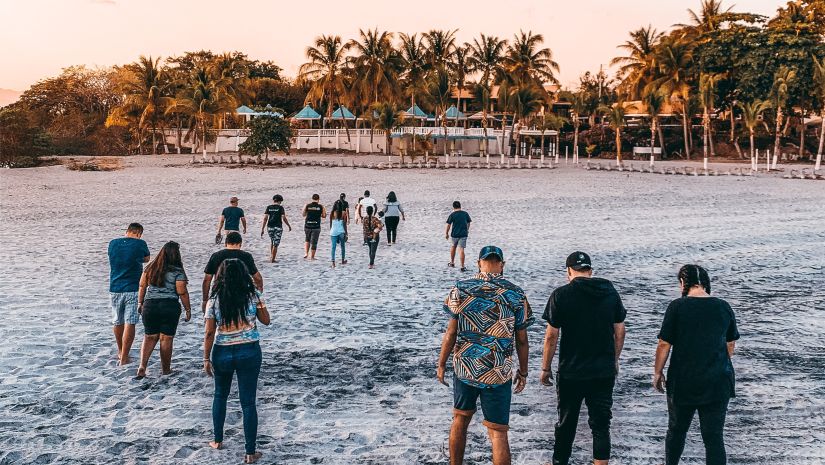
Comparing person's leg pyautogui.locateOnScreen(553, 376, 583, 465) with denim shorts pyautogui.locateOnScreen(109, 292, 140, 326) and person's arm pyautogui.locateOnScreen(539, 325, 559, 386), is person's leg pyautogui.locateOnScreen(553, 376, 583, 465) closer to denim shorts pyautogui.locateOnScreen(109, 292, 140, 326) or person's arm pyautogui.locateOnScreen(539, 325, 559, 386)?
person's arm pyautogui.locateOnScreen(539, 325, 559, 386)

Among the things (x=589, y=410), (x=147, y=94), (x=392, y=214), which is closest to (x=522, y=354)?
(x=589, y=410)

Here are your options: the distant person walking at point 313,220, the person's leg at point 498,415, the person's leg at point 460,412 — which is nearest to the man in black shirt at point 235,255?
the person's leg at point 460,412

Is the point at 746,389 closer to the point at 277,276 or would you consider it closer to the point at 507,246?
the point at 277,276

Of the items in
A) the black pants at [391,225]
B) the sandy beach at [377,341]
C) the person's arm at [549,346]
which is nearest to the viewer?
the person's arm at [549,346]

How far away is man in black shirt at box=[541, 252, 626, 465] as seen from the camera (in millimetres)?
4836

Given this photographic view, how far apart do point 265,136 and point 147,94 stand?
1579 centimetres

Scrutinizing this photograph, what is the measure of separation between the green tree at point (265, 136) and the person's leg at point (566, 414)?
152ft

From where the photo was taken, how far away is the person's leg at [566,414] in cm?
493

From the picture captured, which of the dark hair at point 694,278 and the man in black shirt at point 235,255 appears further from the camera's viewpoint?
the man in black shirt at point 235,255

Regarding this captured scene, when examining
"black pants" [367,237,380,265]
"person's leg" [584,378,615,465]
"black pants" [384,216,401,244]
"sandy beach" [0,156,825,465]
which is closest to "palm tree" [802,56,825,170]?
"sandy beach" [0,156,825,465]

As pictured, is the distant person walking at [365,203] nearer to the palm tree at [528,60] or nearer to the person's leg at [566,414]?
the person's leg at [566,414]

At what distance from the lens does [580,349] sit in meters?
4.85

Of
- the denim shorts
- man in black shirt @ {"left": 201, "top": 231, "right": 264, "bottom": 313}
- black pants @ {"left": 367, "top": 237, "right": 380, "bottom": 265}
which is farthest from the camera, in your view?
black pants @ {"left": 367, "top": 237, "right": 380, "bottom": 265}

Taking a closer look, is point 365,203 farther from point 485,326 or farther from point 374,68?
point 374,68
